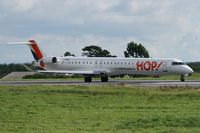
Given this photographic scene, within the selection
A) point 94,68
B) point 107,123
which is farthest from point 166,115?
point 94,68

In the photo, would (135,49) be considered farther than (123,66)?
Yes

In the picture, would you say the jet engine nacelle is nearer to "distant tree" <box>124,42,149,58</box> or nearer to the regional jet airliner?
the regional jet airliner

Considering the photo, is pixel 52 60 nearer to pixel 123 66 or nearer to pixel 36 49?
pixel 36 49

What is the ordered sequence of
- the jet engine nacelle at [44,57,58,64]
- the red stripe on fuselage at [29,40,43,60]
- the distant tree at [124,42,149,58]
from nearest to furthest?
the jet engine nacelle at [44,57,58,64], the red stripe on fuselage at [29,40,43,60], the distant tree at [124,42,149,58]

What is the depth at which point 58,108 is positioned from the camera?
20.0 m

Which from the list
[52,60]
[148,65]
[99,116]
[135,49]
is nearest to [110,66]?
[148,65]

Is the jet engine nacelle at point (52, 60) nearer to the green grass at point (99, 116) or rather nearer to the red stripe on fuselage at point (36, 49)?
the red stripe on fuselage at point (36, 49)

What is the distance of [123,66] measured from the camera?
52.6 m

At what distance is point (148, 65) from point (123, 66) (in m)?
2.88

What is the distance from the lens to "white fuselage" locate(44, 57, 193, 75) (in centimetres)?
5081

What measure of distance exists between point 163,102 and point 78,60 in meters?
33.6

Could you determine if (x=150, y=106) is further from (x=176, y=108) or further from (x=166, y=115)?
(x=166, y=115)

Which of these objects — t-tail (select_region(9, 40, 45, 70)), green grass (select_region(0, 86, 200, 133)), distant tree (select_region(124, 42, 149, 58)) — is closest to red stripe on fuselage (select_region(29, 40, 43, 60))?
t-tail (select_region(9, 40, 45, 70))

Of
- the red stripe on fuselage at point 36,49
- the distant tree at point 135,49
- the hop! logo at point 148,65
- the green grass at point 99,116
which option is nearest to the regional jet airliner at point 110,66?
the hop! logo at point 148,65
